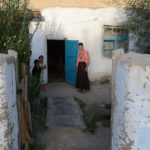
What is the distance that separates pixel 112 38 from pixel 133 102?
22.2ft

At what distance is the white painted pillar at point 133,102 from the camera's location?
1.77m

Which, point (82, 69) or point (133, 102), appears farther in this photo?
point (82, 69)

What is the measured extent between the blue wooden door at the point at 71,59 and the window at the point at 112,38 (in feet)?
4.33

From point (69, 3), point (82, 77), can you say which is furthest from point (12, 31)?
point (69, 3)

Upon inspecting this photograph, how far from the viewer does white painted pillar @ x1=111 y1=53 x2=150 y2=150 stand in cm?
177

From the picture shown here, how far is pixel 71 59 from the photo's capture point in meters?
7.86

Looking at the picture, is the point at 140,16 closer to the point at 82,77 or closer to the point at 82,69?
the point at 82,69

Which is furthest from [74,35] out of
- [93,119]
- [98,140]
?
[98,140]

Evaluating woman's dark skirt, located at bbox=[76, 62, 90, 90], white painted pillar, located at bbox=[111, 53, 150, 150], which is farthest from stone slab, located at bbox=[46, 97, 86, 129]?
white painted pillar, located at bbox=[111, 53, 150, 150]

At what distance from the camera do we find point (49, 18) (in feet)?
25.0

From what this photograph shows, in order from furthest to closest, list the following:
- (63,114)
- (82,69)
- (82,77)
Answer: (82,77)
(82,69)
(63,114)

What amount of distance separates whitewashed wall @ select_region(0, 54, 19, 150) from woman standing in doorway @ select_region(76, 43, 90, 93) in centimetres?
457

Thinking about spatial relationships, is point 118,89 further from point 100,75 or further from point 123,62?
point 100,75

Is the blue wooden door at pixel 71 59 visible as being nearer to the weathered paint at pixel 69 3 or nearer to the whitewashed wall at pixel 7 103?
the weathered paint at pixel 69 3
